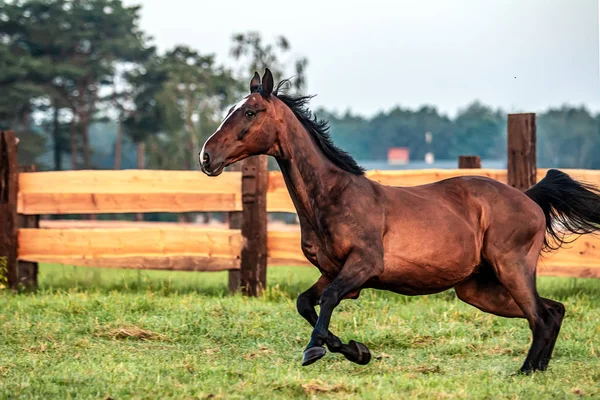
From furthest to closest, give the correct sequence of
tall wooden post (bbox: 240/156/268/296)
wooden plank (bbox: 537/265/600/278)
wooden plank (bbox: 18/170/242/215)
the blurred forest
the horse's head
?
the blurred forest
wooden plank (bbox: 18/170/242/215)
tall wooden post (bbox: 240/156/268/296)
wooden plank (bbox: 537/265/600/278)
the horse's head

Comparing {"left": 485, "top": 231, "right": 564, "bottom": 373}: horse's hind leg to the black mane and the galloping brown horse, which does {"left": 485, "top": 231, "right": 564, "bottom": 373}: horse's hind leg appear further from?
the black mane

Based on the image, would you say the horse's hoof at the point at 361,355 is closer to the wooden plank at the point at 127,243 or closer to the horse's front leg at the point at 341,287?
the horse's front leg at the point at 341,287

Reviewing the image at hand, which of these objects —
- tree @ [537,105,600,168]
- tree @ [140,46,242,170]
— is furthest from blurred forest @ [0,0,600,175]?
tree @ [537,105,600,168]

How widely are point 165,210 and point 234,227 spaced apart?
0.88m

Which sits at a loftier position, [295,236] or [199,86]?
[199,86]

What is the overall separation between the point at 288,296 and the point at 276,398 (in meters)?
4.95

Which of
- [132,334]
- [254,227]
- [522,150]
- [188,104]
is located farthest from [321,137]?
[188,104]

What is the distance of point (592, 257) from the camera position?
10.3m

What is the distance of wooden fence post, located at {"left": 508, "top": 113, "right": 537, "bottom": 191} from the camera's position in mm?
10359

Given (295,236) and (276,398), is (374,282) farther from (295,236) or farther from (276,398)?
(295,236)

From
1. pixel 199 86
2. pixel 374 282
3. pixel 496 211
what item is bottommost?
pixel 374 282

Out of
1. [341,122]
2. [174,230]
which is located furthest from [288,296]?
[341,122]

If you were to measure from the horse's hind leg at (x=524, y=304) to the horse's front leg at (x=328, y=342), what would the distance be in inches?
46.4

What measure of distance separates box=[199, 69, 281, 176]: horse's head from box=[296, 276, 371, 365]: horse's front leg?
3.41ft
